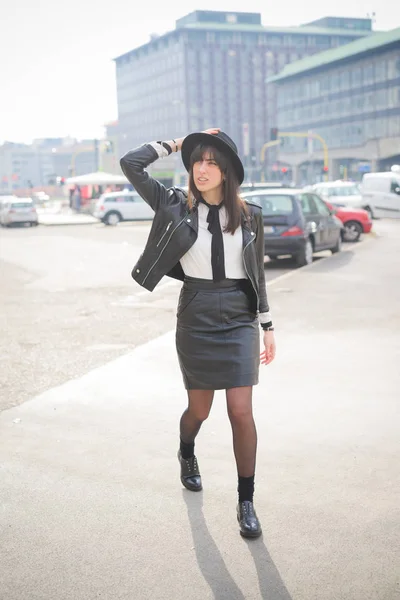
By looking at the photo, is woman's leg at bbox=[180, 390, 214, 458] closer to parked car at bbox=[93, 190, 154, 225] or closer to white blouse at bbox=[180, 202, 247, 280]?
white blouse at bbox=[180, 202, 247, 280]

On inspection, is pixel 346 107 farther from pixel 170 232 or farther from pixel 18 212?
pixel 170 232

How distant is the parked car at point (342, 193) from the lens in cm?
3438

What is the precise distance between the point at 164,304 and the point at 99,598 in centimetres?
907

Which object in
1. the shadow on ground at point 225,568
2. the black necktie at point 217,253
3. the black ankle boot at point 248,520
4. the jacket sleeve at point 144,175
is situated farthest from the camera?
the jacket sleeve at point 144,175

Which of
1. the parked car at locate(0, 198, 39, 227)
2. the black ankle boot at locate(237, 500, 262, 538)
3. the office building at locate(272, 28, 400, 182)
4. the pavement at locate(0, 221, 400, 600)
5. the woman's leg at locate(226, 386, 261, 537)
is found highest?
the office building at locate(272, 28, 400, 182)

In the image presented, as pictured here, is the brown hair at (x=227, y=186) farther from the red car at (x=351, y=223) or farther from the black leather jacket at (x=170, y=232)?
the red car at (x=351, y=223)

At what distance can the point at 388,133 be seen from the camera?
88.6m

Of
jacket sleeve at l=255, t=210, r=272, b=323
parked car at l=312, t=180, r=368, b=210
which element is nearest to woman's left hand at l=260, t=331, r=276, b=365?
jacket sleeve at l=255, t=210, r=272, b=323

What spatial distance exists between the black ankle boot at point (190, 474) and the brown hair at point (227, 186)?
1246 mm

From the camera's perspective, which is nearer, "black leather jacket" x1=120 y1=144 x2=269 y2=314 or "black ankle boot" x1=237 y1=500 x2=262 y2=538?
"black ankle boot" x1=237 y1=500 x2=262 y2=538

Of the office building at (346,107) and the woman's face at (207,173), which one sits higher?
the office building at (346,107)

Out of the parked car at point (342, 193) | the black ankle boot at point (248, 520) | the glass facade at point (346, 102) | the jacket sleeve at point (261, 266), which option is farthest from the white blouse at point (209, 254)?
the glass facade at point (346, 102)

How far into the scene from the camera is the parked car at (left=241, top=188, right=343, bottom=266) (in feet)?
55.0

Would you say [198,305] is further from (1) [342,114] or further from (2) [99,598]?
(1) [342,114]
